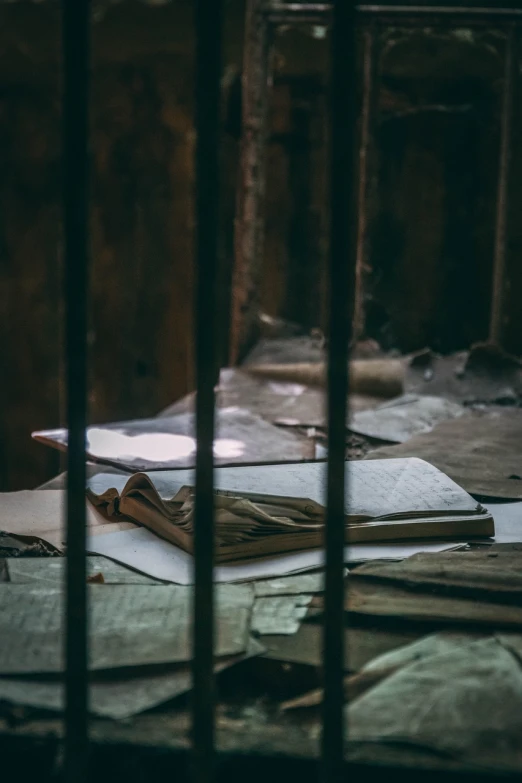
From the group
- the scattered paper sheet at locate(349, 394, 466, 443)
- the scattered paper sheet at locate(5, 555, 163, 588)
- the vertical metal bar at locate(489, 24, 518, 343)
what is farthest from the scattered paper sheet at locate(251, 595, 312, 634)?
the vertical metal bar at locate(489, 24, 518, 343)

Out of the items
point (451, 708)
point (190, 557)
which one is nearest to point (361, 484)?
point (190, 557)

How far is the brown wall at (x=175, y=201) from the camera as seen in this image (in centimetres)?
462

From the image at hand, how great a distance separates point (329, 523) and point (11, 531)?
808 mm

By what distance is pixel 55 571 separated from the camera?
1.20m

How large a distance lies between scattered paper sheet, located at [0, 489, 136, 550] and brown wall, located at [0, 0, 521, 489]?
304 cm

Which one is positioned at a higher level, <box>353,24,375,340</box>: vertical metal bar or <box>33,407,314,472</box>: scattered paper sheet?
<box>353,24,375,340</box>: vertical metal bar

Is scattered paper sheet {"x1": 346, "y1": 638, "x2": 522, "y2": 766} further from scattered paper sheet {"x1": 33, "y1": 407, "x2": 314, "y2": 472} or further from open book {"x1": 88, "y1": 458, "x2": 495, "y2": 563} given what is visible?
scattered paper sheet {"x1": 33, "y1": 407, "x2": 314, "y2": 472}

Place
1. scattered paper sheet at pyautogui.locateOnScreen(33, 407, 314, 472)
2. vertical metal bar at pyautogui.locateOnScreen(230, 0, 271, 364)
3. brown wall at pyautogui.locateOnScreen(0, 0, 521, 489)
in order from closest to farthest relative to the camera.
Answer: scattered paper sheet at pyautogui.locateOnScreen(33, 407, 314, 472) < vertical metal bar at pyautogui.locateOnScreen(230, 0, 271, 364) < brown wall at pyautogui.locateOnScreen(0, 0, 521, 489)

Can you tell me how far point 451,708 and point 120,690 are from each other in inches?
12.2

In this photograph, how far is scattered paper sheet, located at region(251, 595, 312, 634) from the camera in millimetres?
1006

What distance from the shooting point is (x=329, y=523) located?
72cm

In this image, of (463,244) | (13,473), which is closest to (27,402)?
(13,473)

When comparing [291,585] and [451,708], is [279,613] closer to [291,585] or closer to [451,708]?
[291,585]

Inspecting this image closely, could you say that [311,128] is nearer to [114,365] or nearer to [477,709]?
[114,365]
